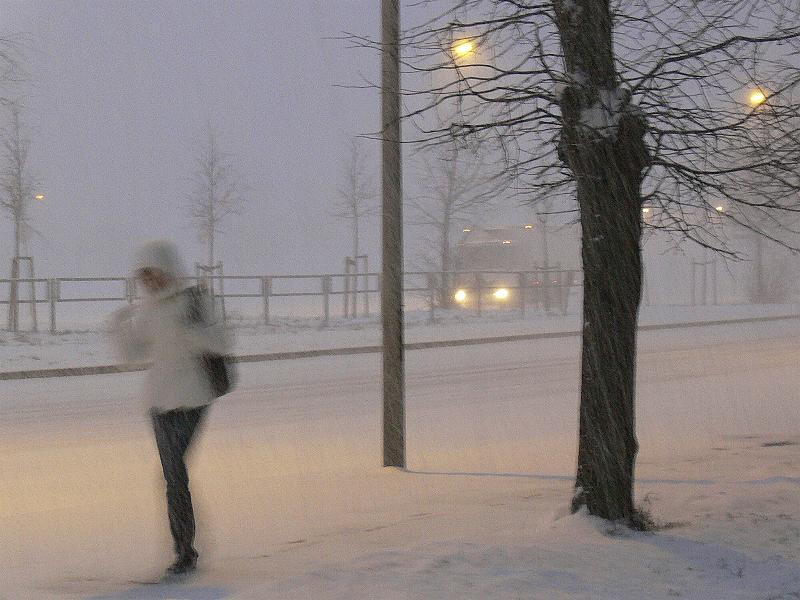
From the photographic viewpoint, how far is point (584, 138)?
5980mm

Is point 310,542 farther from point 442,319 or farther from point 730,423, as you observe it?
point 442,319

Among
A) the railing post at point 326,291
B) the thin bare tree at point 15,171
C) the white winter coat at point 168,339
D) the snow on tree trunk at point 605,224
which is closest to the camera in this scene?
the white winter coat at point 168,339

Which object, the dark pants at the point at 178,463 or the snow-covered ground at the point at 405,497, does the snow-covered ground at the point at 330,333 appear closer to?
the snow-covered ground at the point at 405,497

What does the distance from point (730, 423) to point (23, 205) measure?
21.8 metres

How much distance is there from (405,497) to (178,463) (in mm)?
2449

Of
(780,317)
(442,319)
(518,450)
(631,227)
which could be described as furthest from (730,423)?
(780,317)

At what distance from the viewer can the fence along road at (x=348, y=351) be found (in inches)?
656

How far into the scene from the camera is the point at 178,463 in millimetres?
5258

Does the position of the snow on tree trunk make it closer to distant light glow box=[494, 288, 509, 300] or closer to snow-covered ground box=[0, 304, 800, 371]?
snow-covered ground box=[0, 304, 800, 371]

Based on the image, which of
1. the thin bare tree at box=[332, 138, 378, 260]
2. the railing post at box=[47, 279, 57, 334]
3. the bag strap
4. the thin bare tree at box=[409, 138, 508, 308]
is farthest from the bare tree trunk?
the bag strap

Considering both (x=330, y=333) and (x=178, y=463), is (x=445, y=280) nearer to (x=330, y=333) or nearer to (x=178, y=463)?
(x=330, y=333)

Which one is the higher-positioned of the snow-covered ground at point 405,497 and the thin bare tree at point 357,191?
the thin bare tree at point 357,191

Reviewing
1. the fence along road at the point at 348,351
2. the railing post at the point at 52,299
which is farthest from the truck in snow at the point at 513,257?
the railing post at the point at 52,299

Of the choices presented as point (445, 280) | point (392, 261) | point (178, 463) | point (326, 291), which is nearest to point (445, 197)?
point (445, 280)
